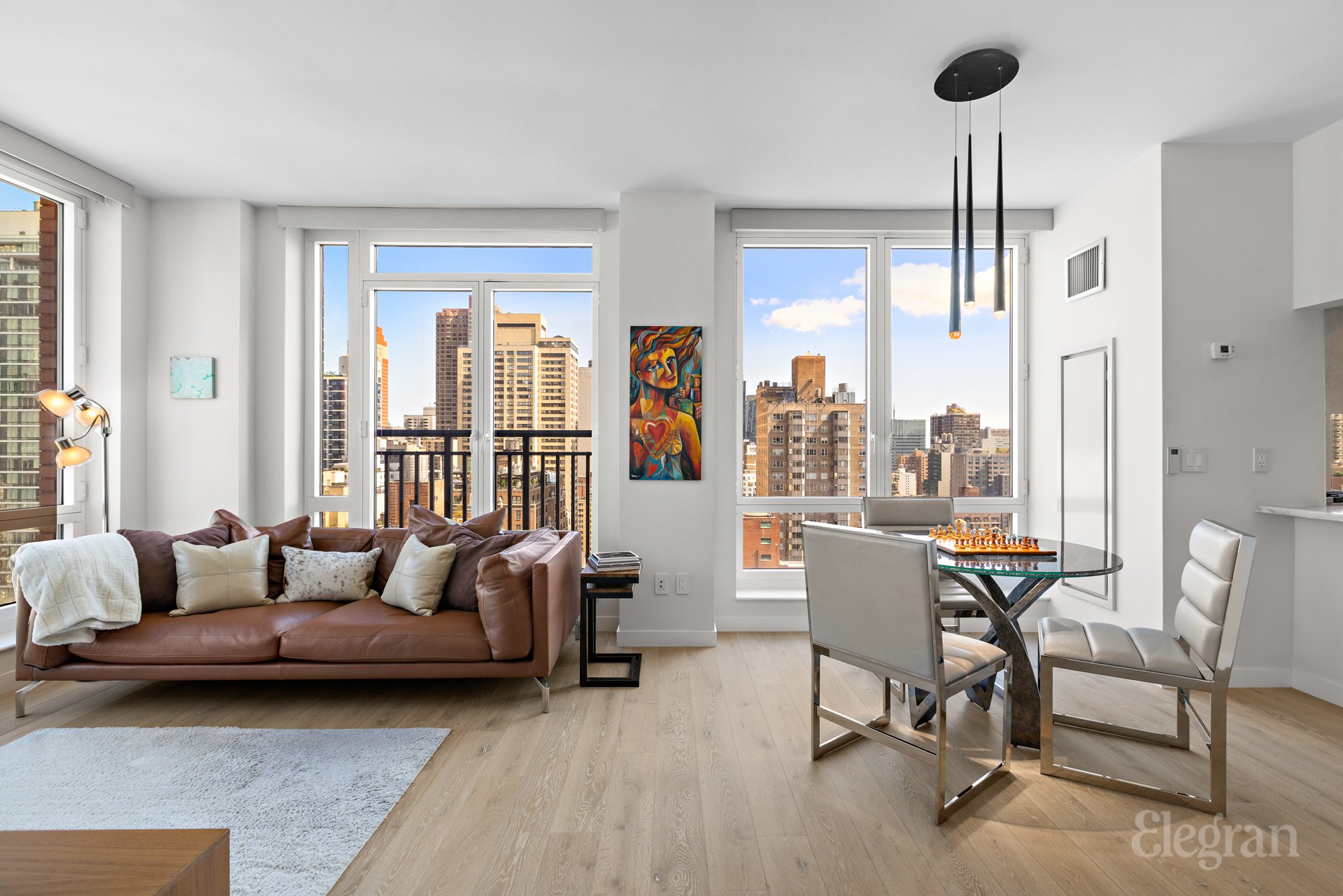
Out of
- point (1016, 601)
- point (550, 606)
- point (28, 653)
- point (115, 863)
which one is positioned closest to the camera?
point (115, 863)

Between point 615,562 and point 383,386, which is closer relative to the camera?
point 615,562

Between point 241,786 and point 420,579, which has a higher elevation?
point 420,579

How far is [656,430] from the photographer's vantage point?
3.95 m

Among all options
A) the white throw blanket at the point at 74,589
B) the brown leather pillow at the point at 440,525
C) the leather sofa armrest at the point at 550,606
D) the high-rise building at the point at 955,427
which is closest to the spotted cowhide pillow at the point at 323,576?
the brown leather pillow at the point at 440,525

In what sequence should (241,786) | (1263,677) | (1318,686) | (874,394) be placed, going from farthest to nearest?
(874,394) → (1263,677) → (1318,686) → (241,786)

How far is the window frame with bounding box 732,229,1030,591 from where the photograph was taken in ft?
14.3

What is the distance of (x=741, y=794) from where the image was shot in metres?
2.24

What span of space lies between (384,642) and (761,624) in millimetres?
2323

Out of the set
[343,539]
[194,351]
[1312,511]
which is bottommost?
[343,539]

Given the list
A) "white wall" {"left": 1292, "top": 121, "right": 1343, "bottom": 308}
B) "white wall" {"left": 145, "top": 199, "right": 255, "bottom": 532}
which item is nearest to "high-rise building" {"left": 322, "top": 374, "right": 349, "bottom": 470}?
"white wall" {"left": 145, "top": 199, "right": 255, "bottom": 532}

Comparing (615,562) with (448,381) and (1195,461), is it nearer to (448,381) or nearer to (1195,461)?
(448,381)

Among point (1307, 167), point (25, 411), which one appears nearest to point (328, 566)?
point (25, 411)

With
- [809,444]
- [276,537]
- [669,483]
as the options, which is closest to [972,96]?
[809,444]

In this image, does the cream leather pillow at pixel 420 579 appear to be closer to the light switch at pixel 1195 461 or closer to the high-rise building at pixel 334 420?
the high-rise building at pixel 334 420
